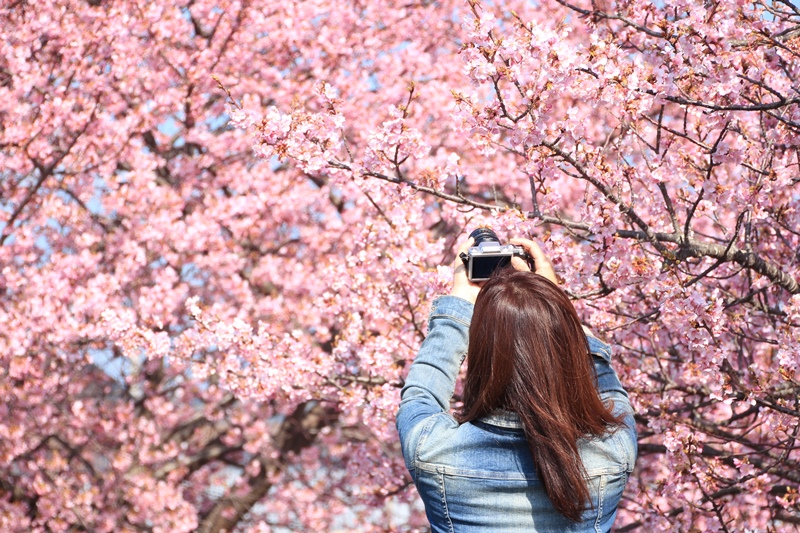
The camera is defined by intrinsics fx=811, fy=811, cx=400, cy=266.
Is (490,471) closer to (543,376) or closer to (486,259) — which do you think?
(543,376)

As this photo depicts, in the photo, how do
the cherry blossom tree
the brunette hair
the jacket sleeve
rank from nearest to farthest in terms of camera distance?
the brunette hair → the jacket sleeve → the cherry blossom tree

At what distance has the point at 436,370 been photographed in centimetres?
171

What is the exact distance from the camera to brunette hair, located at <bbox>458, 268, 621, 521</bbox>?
1551 mm

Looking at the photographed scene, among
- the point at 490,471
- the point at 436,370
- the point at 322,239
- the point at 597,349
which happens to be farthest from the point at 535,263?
the point at 322,239

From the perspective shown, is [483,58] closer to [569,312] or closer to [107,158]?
[569,312]

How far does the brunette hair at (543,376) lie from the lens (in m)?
1.55

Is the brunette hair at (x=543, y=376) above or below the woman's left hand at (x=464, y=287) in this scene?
below

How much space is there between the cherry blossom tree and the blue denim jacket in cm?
138

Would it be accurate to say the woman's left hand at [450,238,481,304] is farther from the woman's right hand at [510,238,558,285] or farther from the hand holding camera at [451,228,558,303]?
the woman's right hand at [510,238,558,285]

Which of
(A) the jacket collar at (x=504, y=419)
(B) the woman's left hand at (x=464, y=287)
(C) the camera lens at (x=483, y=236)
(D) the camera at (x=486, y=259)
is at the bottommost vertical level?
(A) the jacket collar at (x=504, y=419)

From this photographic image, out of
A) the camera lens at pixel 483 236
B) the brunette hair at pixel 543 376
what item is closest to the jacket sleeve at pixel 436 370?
the brunette hair at pixel 543 376

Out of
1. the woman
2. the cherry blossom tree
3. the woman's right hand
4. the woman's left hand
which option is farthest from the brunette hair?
the cherry blossom tree

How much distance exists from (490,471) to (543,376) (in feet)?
0.73

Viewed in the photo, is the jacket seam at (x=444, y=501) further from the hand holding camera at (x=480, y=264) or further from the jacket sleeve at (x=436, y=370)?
the hand holding camera at (x=480, y=264)
